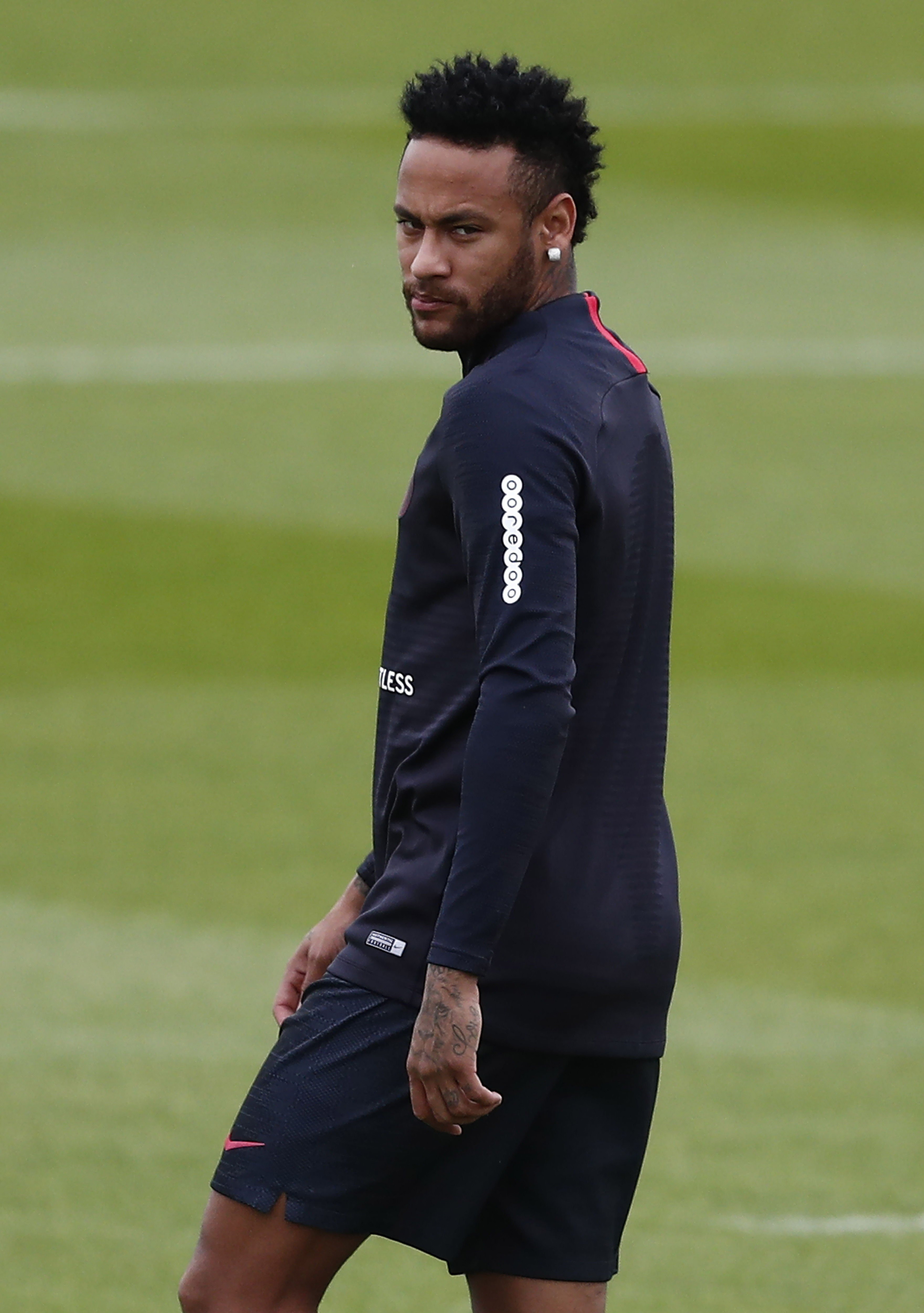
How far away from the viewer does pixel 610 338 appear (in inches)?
148

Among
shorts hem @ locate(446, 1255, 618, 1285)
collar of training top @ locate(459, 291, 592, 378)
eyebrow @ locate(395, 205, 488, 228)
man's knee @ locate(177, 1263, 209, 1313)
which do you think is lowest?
man's knee @ locate(177, 1263, 209, 1313)

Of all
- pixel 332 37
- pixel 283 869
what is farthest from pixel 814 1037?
pixel 332 37

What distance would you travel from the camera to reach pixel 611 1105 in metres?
3.83

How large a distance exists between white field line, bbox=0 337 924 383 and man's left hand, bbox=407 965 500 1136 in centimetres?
1367

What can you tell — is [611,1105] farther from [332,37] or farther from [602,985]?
[332,37]

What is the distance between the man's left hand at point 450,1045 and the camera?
11.3 feet

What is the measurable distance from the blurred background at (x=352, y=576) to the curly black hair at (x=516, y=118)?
9.27 feet

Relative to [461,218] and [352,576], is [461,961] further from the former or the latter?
[352,576]

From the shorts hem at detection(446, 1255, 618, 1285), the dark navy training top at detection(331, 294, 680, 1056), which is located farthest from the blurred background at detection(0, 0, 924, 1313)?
the dark navy training top at detection(331, 294, 680, 1056)

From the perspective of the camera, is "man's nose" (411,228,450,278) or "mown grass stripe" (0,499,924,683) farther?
"mown grass stripe" (0,499,924,683)

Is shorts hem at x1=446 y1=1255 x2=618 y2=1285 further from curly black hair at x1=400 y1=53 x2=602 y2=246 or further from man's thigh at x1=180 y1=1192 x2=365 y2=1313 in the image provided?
curly black hair at x1=400 y1=53 x2=602 y2=246

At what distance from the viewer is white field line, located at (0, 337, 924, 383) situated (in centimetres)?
1702

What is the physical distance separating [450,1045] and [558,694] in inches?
20.2

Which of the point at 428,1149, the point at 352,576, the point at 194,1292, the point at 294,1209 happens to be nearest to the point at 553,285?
the point at 428,1149
